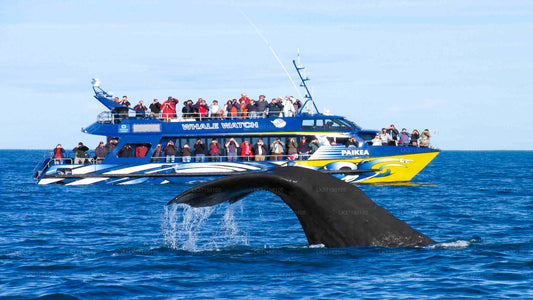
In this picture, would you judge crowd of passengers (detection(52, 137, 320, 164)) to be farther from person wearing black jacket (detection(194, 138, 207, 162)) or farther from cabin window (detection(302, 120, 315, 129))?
cabin window (detection(302, 120, 315, 129))

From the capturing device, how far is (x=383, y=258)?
37.5 feet

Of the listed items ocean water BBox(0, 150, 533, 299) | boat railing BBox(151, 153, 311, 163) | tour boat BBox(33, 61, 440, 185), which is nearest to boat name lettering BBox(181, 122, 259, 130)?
tour boat BBox(33, 61, 440, 185)

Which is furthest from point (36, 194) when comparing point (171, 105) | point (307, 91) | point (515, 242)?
point (515, 242)

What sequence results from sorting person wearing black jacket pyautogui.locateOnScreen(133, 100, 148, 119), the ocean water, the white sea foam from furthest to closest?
person wearing black jacket pyautogui.locateOnScreen(133, 100, 148, 119)
the white sea foam
the ocean water

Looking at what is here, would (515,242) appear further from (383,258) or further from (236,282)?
(236,282)

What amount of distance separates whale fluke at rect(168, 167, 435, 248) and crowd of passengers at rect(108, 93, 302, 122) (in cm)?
2641

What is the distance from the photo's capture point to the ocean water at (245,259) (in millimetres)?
10602

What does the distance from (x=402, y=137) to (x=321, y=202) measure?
27360 mm

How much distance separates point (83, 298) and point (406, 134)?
92.1ft

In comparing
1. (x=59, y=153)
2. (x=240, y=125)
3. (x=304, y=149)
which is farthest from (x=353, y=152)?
(x=59, y=153)

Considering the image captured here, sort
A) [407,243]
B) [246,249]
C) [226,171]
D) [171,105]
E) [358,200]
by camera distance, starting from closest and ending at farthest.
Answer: [358,200] < [407,243] < [246,249] < [226,171] < [171,105]

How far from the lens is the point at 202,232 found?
709 inches

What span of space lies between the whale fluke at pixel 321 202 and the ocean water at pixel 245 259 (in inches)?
12.2

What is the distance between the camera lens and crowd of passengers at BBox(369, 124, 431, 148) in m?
35.9
